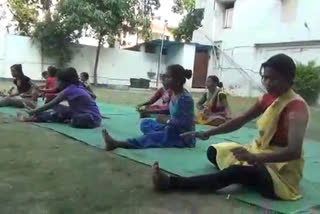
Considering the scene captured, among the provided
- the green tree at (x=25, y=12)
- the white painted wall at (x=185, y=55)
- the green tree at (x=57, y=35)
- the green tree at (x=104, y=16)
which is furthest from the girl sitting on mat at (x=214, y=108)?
the green tree at (x=25, y=12)

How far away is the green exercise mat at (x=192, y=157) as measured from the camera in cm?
277

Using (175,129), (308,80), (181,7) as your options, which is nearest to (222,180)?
(175,129)

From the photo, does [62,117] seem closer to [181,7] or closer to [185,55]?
[185,55]

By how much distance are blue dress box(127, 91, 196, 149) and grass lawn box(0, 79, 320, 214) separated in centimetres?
52

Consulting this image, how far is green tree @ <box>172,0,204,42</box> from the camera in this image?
24.2 m

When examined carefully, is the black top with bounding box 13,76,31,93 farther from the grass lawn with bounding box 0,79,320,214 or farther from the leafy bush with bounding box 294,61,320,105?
the leafy bush with bounding box 294,61,320,105

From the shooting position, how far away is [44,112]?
5820 mm

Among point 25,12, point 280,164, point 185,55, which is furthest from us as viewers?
point 185,55

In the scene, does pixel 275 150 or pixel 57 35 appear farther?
pixel 57 35

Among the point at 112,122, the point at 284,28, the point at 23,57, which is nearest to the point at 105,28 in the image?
the point at 23,57

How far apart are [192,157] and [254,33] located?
15.2 meters

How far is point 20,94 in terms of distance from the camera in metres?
7.45

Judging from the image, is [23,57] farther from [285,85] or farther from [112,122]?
[285,85]

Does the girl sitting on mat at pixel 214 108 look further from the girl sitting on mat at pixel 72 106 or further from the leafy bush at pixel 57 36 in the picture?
the leafy bush at pixel 57 36
